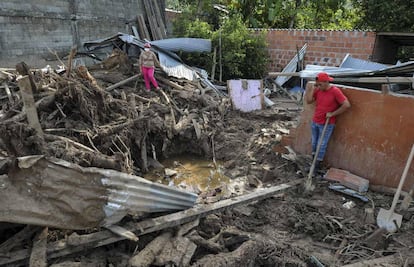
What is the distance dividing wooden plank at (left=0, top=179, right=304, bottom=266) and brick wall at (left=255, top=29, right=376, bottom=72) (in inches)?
378

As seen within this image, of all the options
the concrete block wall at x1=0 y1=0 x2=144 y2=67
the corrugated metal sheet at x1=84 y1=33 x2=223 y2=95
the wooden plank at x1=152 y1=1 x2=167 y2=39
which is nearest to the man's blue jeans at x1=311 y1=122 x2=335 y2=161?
the corrugated metal sheet at x1=84 y1=33 x2=223 y2=95

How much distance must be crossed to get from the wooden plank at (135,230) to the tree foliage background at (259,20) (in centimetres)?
930

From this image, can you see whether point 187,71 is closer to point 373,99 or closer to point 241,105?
point 241,105

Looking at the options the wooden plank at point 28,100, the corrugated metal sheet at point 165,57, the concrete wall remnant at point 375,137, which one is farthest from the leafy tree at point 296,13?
the wooden plank at point 28,100

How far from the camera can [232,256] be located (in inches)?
155

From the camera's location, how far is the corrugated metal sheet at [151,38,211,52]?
481 inches

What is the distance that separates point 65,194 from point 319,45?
12.3 meters

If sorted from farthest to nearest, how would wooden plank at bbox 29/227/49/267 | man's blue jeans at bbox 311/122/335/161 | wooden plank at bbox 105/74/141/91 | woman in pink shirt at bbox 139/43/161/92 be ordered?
woman in pink shirt at bbox 139/43/161/92 → wooden plank at bbox 105/74/141/91 → man's blue jeans at bbox 311/122/335/161 → wooden plank at bbox 29/227/49/267

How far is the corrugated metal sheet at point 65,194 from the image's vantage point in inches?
136

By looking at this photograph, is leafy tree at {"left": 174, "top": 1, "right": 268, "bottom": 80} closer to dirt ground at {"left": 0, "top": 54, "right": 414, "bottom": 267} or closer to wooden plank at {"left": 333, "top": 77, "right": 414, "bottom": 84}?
dirt ground at {"left": 0, "top": 54, "right": 414, "bottom": 267}

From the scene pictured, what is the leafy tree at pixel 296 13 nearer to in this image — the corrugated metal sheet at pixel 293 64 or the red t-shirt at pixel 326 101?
the corrugated metal sheet at pixel 293 64

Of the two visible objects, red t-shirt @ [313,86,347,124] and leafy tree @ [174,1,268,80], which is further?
leafy tree @ [174,1,268,80]

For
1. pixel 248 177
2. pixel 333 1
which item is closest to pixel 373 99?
pixel 248 177

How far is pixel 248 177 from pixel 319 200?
1.70m
